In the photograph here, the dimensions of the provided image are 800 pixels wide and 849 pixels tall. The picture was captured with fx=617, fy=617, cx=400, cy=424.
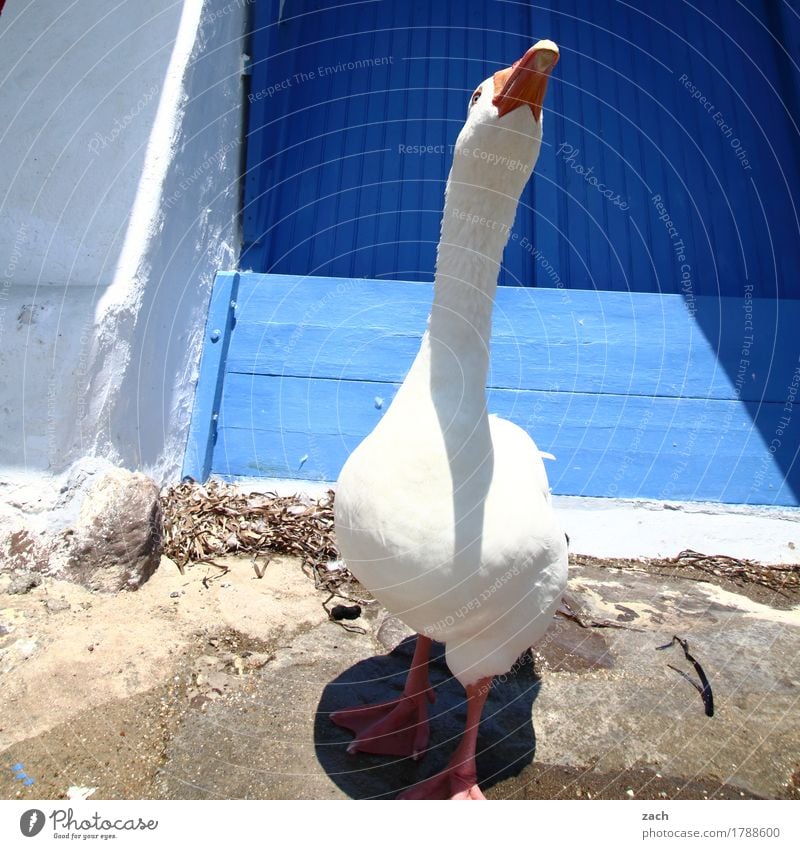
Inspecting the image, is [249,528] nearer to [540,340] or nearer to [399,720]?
[399,720]

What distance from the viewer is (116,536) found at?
3.01 m

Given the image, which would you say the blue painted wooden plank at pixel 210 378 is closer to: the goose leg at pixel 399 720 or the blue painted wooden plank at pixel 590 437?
the blue painted wooden plank at pixel 590 437

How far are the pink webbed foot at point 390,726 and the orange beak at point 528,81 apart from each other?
2.20 m

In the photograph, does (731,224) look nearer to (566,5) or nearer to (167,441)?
(566,5)

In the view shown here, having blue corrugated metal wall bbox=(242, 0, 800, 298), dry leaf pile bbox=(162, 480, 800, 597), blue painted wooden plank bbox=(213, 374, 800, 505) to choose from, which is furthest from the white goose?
blue corrugated metal wall bbox=(242, 0, 800, 298)

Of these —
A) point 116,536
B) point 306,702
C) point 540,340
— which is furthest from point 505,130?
point 540,340

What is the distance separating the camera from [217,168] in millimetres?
4715

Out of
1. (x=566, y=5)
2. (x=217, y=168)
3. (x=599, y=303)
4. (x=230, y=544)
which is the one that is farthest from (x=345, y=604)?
(x=566, y=5)

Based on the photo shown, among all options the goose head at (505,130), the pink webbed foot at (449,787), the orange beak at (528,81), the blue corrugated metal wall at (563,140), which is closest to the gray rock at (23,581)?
the pink webbed foot at (449,787)

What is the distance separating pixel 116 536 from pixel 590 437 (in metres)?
3.27

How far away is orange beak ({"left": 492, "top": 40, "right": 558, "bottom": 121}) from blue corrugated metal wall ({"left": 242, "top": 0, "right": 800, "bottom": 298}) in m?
3.28

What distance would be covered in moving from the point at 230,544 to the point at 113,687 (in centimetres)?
141

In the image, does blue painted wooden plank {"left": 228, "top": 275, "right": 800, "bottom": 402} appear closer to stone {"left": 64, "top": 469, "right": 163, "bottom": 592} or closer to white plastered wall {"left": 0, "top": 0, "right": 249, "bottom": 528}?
white plastered wall {"left": 0, "top": 0, "right": 249, "bottom": 528}

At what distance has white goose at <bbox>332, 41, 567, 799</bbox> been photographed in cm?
193
